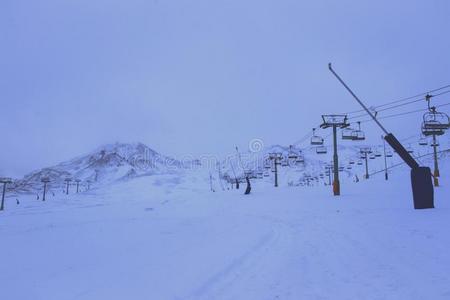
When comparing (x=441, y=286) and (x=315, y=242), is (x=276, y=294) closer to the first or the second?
(x=441, y=286)

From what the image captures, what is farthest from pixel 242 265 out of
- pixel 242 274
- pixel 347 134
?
pixel 347 134

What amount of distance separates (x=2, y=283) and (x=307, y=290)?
5.85 meters

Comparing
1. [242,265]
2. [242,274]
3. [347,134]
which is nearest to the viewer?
[242,274]

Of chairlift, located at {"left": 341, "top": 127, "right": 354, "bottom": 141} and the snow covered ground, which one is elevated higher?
chairlift, located at {"left": 341, "top": 127, "right": 354, "bottom": 141}

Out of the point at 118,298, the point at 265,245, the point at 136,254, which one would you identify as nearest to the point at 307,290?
the point at 118,298

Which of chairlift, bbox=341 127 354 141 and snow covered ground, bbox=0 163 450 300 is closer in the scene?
snow covered ground, bbox=0 163 450 300

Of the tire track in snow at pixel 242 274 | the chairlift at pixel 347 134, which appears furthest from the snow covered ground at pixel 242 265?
the chairlift at pixel 347 134

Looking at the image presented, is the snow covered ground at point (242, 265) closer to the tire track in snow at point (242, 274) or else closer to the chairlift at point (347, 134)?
the tire track in snow at point (242, 274)

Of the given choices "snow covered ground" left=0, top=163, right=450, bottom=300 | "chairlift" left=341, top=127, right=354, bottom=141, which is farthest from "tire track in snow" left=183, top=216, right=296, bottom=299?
"chairlift" left=341, top=127, right=354, bottom=141

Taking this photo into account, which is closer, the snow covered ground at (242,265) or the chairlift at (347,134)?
the snow covered ground at (242,265)

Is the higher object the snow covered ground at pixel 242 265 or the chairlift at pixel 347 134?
the chairlift at pixel 347 134

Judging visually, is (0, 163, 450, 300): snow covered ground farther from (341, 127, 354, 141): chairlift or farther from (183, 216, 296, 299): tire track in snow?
(341, 127, 354, 141): chairlift

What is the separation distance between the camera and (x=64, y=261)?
905cm

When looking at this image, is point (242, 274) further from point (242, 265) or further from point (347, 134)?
point (347, 134)
